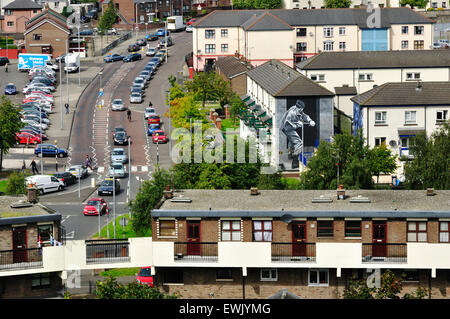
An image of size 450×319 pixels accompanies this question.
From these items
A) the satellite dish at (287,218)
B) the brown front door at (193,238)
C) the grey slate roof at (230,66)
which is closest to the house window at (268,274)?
the satellite dish at (287,218)

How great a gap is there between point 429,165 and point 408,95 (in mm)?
17683

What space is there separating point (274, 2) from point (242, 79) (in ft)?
160

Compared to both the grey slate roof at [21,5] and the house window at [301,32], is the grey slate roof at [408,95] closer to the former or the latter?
the house window at [301,32]

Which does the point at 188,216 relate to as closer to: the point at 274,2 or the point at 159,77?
the point at 159,77

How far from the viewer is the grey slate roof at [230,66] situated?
10331 cm

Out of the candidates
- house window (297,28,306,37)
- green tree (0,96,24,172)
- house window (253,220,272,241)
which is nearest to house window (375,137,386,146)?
green tree (0,96,24,172)

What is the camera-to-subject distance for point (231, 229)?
1704 inches

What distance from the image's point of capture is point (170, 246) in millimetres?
43125

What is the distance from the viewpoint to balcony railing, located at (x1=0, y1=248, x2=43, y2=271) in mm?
42188

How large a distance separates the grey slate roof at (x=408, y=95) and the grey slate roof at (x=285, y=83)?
142 inches

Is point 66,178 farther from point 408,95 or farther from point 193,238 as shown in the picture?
point 193,238

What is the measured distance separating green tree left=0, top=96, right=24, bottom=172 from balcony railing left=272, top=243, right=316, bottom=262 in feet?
142
